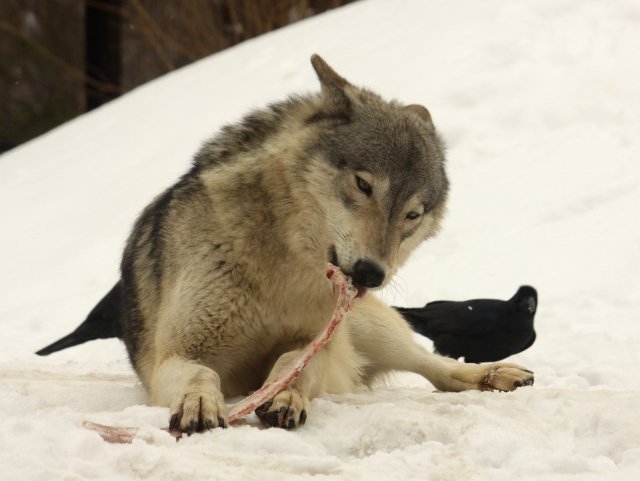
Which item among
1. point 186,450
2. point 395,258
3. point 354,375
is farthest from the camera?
point 354,375

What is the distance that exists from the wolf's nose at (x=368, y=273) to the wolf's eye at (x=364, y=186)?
0.30 meters

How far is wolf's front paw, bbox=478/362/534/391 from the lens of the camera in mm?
3584

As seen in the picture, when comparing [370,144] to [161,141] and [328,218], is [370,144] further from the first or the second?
[161,141]

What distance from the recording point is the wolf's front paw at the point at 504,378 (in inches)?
141

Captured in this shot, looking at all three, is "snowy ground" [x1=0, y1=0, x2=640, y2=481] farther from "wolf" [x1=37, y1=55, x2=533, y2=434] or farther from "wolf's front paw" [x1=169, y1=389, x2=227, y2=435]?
"wolf" [x1=37, y1=55, x2=533, y2=434]

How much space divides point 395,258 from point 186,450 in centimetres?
102

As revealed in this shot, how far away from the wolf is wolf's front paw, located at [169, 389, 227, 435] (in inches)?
6.0

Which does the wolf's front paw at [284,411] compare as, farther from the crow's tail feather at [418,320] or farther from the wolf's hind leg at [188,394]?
the crow's tail feather at [418,320]

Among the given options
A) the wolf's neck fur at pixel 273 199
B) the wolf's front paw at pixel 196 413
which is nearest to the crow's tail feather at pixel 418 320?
the wolf's neck fur at pixel 273 199

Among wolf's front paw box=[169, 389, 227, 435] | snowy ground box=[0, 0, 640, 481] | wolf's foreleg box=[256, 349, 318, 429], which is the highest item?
wolf's front paw box=[169, 389, 227, 435]

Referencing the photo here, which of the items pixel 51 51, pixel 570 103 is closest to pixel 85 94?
pixel 51 51

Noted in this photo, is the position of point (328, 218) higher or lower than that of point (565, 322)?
higher

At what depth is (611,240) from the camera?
632cm

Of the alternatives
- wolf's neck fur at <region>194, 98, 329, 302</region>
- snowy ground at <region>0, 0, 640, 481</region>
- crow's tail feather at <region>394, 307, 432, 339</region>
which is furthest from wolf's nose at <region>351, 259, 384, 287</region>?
crow's tail feather at <region>394, 307, 432, 339</region>
